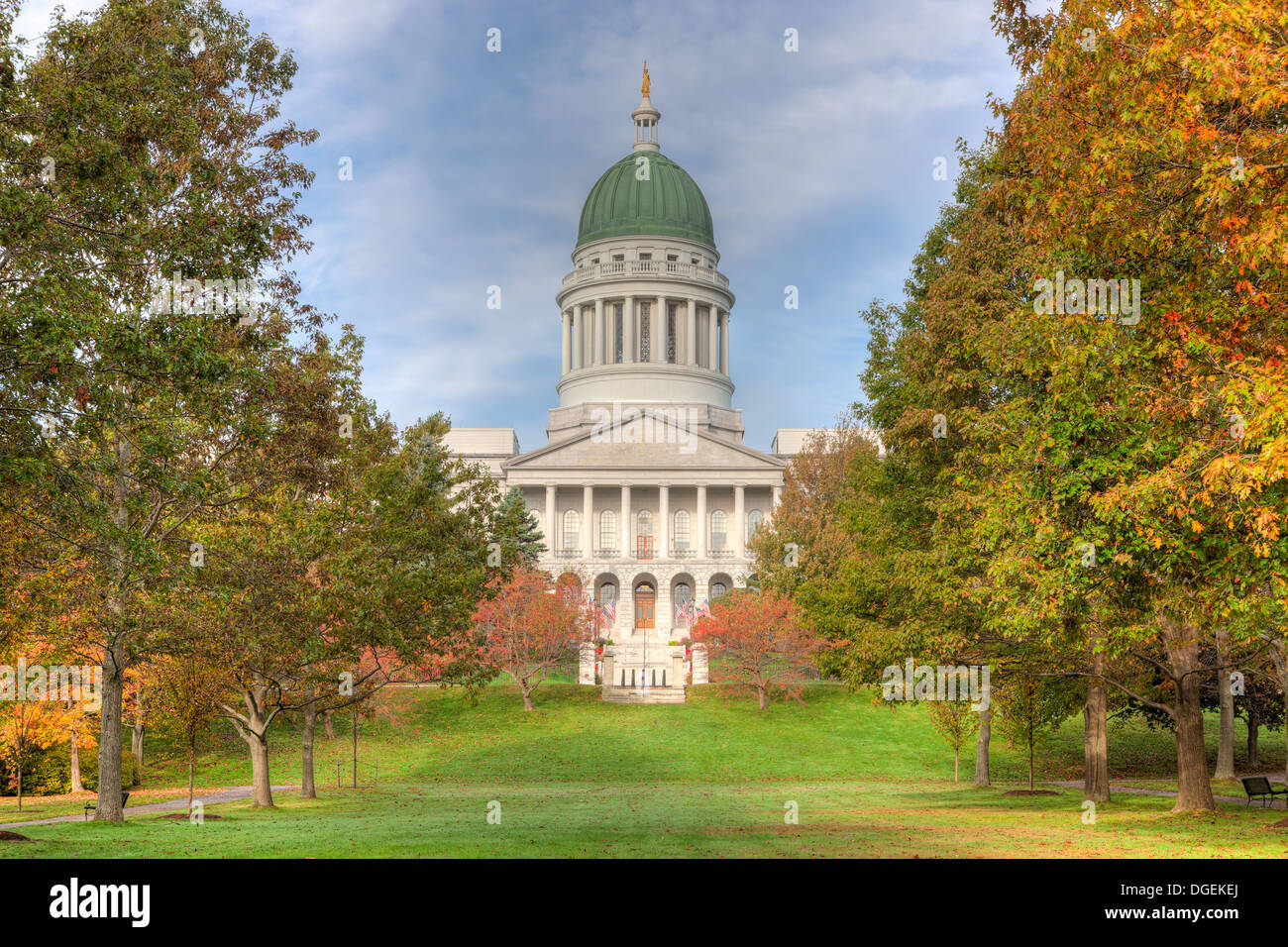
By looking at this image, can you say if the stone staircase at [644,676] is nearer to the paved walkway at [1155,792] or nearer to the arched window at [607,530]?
the paved walkway at [1155,792]

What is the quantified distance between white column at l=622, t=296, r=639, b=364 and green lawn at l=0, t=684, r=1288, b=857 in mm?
52783

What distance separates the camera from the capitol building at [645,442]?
270ft

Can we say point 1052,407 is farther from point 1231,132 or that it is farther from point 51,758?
point 51,758

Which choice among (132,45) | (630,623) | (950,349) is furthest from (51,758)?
(630,623)

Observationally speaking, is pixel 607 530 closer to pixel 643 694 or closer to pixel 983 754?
pixel 643 694

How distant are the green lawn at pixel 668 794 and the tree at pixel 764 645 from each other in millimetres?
1110

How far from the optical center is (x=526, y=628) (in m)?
48.3

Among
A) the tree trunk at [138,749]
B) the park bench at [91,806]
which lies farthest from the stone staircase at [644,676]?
the park bench at [91,806]

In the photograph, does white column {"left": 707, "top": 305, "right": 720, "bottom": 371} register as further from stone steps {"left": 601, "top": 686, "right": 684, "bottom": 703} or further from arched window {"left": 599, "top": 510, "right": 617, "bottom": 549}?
stone steps {"left": 601, "top": 686, "right": 684, "bottom": 703}

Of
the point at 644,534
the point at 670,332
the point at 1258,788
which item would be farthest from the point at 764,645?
the point at 670,332

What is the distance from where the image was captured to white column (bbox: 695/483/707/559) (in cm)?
8488

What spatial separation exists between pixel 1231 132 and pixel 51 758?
32326 mm

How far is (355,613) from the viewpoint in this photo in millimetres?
21031

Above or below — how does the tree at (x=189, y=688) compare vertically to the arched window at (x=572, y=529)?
below
